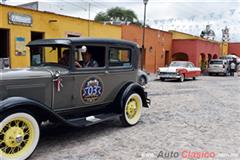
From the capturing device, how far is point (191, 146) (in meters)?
5.54

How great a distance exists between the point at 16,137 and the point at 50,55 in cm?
205

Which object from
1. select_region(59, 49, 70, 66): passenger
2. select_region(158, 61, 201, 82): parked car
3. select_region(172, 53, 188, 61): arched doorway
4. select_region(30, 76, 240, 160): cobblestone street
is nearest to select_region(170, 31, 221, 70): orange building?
select_region(172, 53, 188, 61): arched doorway

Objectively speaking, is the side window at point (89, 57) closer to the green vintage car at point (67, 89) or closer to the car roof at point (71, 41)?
the green vintage car at point (67, 89)

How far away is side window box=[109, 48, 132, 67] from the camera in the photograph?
669cm

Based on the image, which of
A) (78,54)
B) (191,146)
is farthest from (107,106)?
(191,146)

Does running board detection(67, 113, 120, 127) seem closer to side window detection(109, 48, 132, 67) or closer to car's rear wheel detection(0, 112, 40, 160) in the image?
car's rear wheel detection(0, 112, 40, 160)

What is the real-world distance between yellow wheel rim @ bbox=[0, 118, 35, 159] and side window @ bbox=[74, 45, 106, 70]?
63.1 inches

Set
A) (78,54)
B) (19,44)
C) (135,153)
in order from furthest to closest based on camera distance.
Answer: (19,44), (78,54), (135,153)

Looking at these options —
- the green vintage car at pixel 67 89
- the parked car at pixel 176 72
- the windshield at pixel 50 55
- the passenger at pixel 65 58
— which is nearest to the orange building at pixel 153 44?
the parked car at pixel 176 72

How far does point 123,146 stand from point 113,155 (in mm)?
530

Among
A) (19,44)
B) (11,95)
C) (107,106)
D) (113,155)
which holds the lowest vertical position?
(113,155)

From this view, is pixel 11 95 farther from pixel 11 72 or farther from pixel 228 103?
pixel 228 103

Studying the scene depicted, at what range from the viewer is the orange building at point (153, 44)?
24.2 metres

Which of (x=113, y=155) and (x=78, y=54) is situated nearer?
(x=113, y=155)
